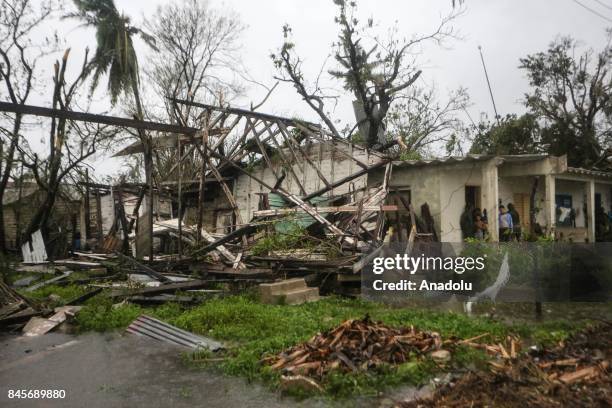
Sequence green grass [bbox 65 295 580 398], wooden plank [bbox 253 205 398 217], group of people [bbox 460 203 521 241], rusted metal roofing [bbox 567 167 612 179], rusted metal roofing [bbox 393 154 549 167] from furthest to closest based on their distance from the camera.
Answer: rusted metal roofing [bbox 567 167 612 179]
group of people [bbox 460 203 521 241]
rusted metal roofing [bbox 393 154 549 167]
wooden plank [bbox 253 205 398 217]
green grass [bbox 65 295 580 398]

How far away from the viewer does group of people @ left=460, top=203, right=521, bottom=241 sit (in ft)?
40.5

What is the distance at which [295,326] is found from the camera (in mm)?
6340

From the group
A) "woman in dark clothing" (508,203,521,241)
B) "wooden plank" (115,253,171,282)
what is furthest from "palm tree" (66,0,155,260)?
"woman in dark clothing" (508,203,521,241)

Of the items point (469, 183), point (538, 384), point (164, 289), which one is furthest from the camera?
point (469, 183)

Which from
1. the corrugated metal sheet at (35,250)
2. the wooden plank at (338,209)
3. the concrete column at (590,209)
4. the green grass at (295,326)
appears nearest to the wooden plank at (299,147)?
the wooden plank at (338,209)

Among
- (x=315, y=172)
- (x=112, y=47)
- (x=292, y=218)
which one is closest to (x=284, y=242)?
(x=292, y=218)

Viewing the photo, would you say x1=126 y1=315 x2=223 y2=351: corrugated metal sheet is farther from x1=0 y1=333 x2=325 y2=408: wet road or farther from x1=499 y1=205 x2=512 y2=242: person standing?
x1=499 y1=205 x2=512 y2=242: person standing

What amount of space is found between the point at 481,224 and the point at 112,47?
16.0 m

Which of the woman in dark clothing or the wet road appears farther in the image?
the woman in dark clothing

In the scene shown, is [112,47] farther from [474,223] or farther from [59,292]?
[474,223]

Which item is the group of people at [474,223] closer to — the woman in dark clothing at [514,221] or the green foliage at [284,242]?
the woman in dark clothing at [514,221]

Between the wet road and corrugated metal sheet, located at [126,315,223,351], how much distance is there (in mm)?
132

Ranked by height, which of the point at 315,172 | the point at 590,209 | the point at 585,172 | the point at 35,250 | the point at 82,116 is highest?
the point at 82,116

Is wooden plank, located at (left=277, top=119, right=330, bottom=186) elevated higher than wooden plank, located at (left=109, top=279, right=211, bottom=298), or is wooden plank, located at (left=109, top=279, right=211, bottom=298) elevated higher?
wooden plank, located at (left=277, top=119, right=330, bottom=186)
